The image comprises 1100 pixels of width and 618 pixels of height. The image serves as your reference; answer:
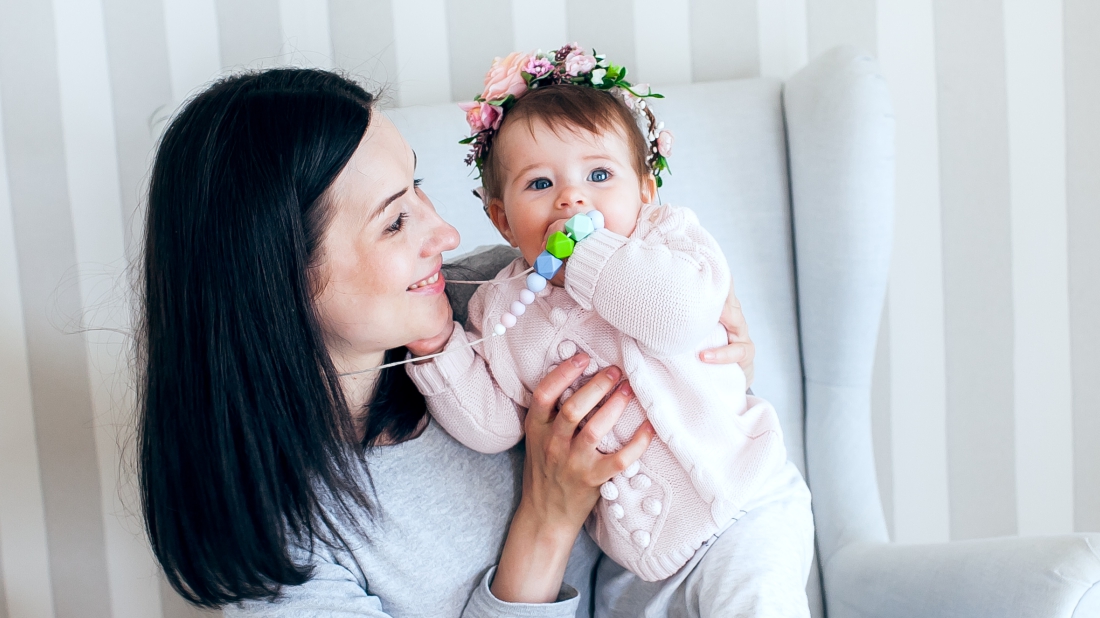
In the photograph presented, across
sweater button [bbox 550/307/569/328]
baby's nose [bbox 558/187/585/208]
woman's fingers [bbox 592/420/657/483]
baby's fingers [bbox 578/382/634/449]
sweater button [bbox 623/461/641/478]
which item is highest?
baby's nose [bbox 558/187/585/208]

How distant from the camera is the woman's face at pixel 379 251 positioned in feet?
3.07

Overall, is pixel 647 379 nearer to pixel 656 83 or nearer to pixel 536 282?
pixel 536 282

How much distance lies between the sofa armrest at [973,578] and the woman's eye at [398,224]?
919mm

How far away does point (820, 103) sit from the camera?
4.43 feet

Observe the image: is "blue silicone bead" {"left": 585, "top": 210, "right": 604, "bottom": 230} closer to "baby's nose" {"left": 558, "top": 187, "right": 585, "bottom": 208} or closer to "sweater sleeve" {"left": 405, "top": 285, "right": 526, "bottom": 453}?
"baby's nose" {"left": 558, "top": 187, "right": 585, "bottom": 208}

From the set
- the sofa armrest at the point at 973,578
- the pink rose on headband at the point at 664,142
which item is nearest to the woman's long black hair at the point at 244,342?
the pink rose on headband at the point at 664,142

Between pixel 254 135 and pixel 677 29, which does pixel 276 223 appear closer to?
pixel 254 135

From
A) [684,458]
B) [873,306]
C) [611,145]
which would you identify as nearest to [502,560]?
[684,458]

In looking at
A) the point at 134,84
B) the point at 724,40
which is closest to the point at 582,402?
the point at 724,40

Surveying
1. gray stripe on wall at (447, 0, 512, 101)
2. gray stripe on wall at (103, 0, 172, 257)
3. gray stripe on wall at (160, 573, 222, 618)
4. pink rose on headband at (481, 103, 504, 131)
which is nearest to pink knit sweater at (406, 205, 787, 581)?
pink rose on headband at (481, 103, 504, 131)

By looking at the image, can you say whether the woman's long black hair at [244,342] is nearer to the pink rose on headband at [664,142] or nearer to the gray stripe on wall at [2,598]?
the pink rose on headband at [664,142]

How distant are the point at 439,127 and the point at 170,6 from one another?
66cm

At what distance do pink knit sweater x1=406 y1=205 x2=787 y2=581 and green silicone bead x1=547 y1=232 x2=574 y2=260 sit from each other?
0.05 feet

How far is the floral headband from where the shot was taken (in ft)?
3.68
